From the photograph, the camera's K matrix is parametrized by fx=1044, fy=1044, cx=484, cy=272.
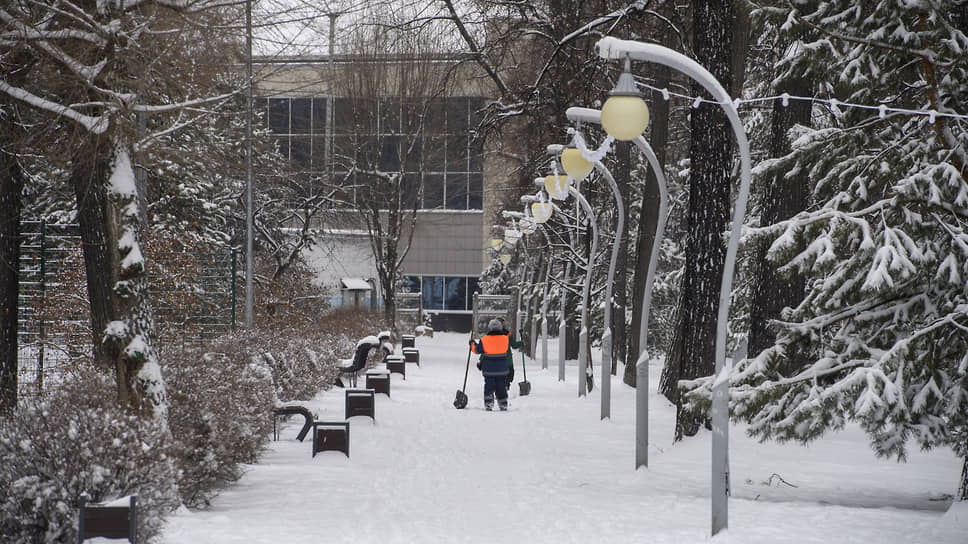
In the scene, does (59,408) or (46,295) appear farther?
(46,295)

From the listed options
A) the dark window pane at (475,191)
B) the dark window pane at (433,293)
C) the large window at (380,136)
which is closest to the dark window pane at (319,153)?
the large window at (380,136)

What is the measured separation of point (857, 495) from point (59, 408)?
23.9ft

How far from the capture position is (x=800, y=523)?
8469 mm

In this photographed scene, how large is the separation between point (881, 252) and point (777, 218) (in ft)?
22.0

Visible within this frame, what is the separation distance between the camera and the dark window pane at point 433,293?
6475 cm

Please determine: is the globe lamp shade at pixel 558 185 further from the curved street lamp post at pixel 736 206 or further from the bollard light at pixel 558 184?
the curved street lamp post at pixel 736 206

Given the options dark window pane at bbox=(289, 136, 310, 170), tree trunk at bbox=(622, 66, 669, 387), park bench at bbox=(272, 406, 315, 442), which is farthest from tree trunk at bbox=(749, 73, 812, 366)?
dark window pane at bbox=(289, 136, 310, 170)

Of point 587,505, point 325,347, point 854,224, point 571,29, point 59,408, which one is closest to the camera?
point 59,408

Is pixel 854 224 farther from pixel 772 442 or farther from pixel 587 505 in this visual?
pixel 772 442

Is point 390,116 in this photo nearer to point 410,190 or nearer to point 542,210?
point 410,190

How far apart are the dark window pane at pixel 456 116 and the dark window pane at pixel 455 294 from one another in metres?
22.5

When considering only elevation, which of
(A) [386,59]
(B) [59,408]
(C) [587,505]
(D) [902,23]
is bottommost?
(C) [587,505]

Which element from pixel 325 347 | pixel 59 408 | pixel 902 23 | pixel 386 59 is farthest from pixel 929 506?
pixel 386 59

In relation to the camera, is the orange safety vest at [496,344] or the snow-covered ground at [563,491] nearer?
the snow-covered ground at [563,491]
